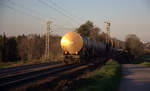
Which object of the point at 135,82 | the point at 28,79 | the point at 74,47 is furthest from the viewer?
the point at 74,47

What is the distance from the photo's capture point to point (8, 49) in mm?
39375

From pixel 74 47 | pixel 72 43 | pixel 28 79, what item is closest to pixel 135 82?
pixel 28 79

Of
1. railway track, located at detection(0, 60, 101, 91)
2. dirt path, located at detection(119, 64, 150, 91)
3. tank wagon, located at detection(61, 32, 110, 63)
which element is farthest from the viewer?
tank wagon, located at detection(61, 32, 110, 63)

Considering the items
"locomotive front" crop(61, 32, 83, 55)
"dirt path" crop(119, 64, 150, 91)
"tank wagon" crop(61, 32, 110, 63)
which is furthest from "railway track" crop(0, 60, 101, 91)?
"locomotive front" crop(61, 32, 83, 55)

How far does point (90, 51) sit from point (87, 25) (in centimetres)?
3844

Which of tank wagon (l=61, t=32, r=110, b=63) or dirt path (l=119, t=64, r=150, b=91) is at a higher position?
tank wagon (l=61, t=32, r=110, b=63)

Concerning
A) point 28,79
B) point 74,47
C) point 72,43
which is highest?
point 72,43

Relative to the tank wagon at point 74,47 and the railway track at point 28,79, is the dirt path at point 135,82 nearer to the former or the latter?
the railway track at point 28,79

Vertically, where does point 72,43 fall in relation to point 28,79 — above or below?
above

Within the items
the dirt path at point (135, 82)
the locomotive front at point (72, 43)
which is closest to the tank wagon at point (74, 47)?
the locomotive front at point (72, 43)

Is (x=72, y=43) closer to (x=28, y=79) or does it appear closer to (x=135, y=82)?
(x=28, y=79)

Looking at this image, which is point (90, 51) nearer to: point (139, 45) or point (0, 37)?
point (0, 37)

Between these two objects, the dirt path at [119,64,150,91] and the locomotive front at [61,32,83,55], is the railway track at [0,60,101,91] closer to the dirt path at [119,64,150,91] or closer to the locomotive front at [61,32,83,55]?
the dirt path at [119,64,150,91]

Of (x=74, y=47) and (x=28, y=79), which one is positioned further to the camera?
(x=74, y=47)
